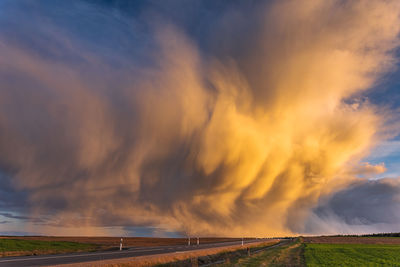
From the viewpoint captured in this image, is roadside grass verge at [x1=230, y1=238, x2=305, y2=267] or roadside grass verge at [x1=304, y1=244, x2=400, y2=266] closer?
roadside grass verge at [x1=230, y1=238, x2=305, y2=267]

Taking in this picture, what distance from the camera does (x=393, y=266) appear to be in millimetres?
34375

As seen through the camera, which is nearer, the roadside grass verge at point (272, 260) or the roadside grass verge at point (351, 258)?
the roadside grass verge at point (272, 260)

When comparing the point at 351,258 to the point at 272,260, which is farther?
the point at 351,258

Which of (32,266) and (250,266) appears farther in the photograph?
(250,266)

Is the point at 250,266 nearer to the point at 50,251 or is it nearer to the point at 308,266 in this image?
the point at 308,266

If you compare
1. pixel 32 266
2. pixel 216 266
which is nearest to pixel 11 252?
pixel 32 266

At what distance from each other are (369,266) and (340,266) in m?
3.38

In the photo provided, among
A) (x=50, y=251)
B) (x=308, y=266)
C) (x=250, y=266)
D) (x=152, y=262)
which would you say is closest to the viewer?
(x=152, y=262)

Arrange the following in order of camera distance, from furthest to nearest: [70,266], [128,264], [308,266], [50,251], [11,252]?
[50,251] → [11,252] → [308,266] → [128,264] → [70,266]

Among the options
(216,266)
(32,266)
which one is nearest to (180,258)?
(216,266)

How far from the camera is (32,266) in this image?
2127cm

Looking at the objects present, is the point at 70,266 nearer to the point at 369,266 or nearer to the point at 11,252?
the point at 11,252

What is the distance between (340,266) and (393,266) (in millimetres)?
6043

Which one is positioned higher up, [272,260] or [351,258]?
[272,260]
